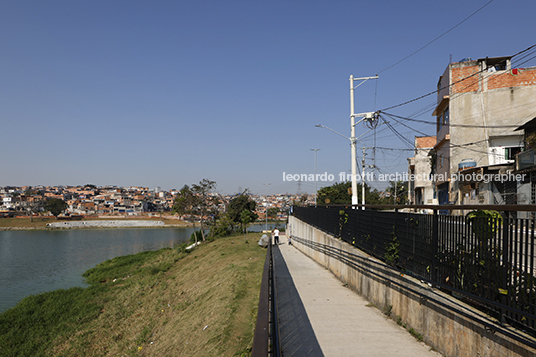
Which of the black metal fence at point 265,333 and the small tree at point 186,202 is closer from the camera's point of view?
the black metal fence at point 265,333

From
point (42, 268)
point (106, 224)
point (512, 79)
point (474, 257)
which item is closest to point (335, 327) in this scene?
point (474, 257)

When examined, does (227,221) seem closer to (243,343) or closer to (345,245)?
(345,245)

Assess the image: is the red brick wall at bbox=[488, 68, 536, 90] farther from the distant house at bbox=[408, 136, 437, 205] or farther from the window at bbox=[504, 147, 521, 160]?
the distant house at bbox=[408, 136, 437, 205]

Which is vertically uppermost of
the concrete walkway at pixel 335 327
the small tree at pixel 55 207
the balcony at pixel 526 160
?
the balcony at pixel 526 160

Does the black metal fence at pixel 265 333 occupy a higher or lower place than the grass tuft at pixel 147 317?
higher

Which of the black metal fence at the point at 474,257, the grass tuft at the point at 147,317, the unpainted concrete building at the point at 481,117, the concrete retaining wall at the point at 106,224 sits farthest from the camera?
the concrete retaining wall at the point at 106,224

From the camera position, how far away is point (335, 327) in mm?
7543

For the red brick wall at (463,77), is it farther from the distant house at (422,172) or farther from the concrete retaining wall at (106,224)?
the concrete retaining wall at (106,224)

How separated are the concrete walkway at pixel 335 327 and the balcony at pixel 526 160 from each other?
51.7 ft

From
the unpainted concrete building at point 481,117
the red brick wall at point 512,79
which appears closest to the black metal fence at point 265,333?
the unpainted concrete building at point 481,117

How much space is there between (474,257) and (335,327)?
3.25 meters

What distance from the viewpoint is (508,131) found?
91.3 ft

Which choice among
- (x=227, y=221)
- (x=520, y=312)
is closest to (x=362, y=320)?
(x=520, y=312)

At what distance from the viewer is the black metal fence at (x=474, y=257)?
4438 millimetres
